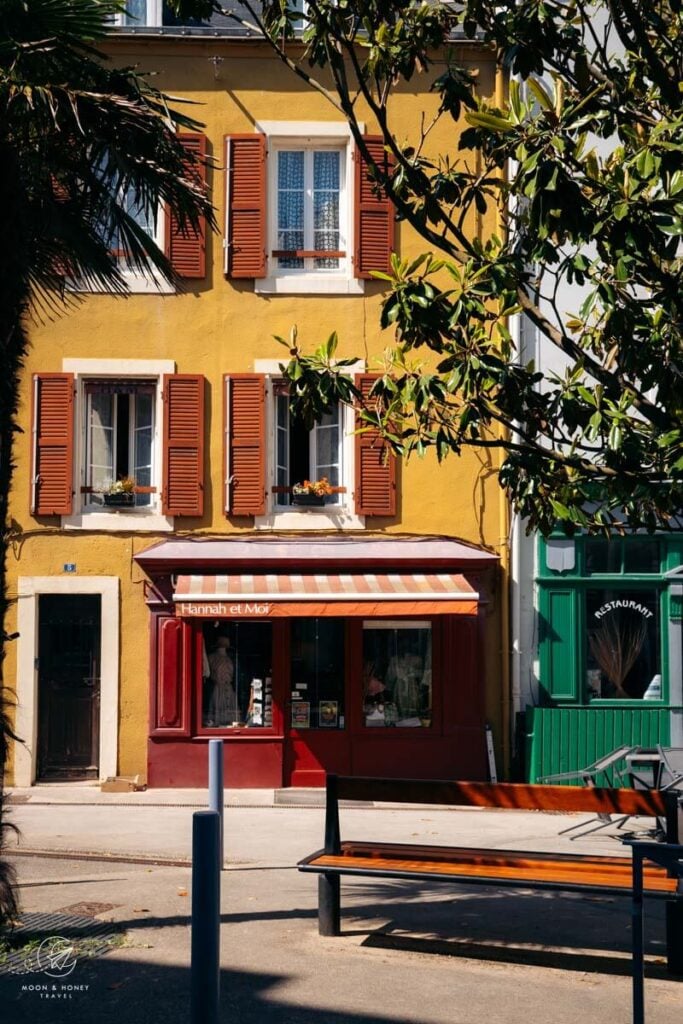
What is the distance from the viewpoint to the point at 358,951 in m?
7.47

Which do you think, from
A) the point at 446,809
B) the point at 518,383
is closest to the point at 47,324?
the point at 446,809

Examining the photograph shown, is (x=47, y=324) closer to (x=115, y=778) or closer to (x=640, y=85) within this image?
(x=115, y=778)

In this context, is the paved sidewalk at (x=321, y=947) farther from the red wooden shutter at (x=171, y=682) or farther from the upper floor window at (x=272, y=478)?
the upper floor window at (x=272, y=478)

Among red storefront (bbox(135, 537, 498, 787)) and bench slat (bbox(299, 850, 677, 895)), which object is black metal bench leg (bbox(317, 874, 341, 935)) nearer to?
bench slat (bbox(299, 850, 677, 895))

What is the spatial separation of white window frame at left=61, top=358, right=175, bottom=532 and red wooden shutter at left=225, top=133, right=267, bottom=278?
5.11 ft

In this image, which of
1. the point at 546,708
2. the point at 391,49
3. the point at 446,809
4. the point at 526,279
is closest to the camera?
the point at 526,279

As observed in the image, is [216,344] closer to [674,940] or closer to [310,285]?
[310,285]

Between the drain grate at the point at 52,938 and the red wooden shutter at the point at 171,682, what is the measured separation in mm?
7720

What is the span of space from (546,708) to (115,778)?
17.6 feet

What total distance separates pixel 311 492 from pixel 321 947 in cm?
925

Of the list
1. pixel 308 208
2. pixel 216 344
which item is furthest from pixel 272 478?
pixel 308 208

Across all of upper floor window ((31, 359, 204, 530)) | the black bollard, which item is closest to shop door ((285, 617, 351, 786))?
upper floor window ((31, 359, 204, 530))

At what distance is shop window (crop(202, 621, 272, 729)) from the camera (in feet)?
53.4

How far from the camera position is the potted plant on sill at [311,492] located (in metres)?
16.3
